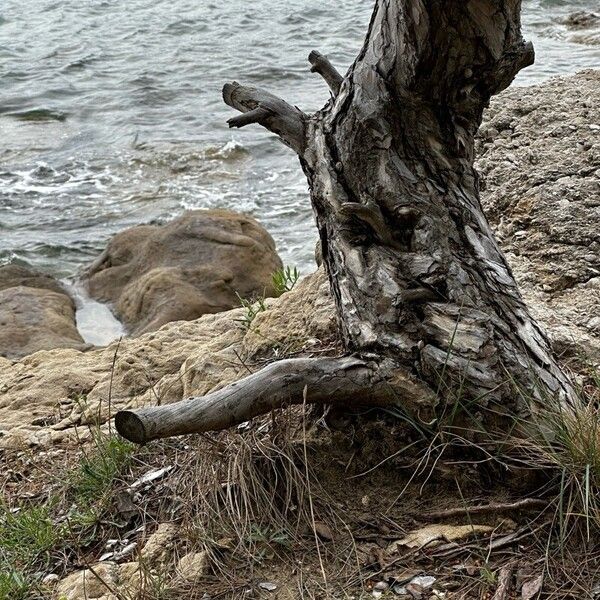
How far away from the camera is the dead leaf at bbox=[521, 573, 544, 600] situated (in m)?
2.55

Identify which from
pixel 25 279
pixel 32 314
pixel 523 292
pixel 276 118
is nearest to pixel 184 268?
pixel 32 314

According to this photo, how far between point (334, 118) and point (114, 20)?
15240 millimetres

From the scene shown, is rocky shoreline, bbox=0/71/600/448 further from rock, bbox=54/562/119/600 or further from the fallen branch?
rock, bbox=54/562/119/600

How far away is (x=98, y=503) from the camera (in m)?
3.25

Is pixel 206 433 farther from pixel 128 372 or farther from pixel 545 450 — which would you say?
pixel 128 372

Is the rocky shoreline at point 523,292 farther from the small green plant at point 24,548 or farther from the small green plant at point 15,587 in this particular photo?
the small green plant at point 15,587

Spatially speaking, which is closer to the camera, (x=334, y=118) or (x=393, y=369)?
(x=393, y=369)

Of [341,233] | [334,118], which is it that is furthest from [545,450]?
[334,118]

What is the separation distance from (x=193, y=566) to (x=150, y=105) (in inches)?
455

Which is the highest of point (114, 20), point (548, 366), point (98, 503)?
point (548, 366)

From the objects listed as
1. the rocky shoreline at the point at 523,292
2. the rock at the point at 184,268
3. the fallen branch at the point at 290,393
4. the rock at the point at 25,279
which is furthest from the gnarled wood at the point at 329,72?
the rock at the point at 25,279

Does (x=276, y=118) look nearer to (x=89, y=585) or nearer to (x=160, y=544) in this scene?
(x=160, y=544)

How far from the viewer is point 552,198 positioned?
180 inches

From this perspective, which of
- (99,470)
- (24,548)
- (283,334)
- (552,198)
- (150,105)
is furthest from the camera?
(150,105)
